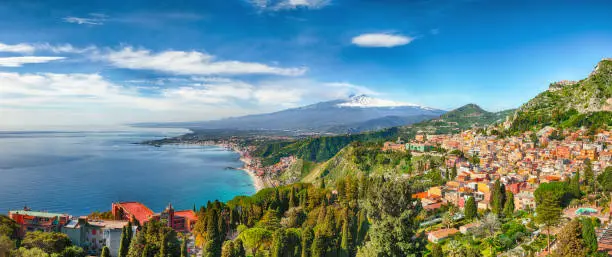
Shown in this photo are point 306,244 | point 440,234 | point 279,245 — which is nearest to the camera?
point 279,245

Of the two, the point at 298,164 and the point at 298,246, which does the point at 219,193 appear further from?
the point at 298,246

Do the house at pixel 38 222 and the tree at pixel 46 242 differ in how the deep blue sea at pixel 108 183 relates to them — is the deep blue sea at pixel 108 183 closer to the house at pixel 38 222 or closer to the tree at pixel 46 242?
the house at pixel 38 222

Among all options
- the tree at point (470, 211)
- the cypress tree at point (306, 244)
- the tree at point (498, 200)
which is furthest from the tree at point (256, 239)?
the tree at point (498, 200)

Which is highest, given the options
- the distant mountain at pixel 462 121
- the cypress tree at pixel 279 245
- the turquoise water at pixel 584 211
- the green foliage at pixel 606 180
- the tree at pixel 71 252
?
the distant mountain at pixel 462 121

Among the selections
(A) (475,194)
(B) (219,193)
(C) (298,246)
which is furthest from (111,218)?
(B) (219,193)

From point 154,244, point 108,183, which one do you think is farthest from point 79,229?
point 108,183

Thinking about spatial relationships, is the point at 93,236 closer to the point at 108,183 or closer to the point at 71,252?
the point at 71,252
